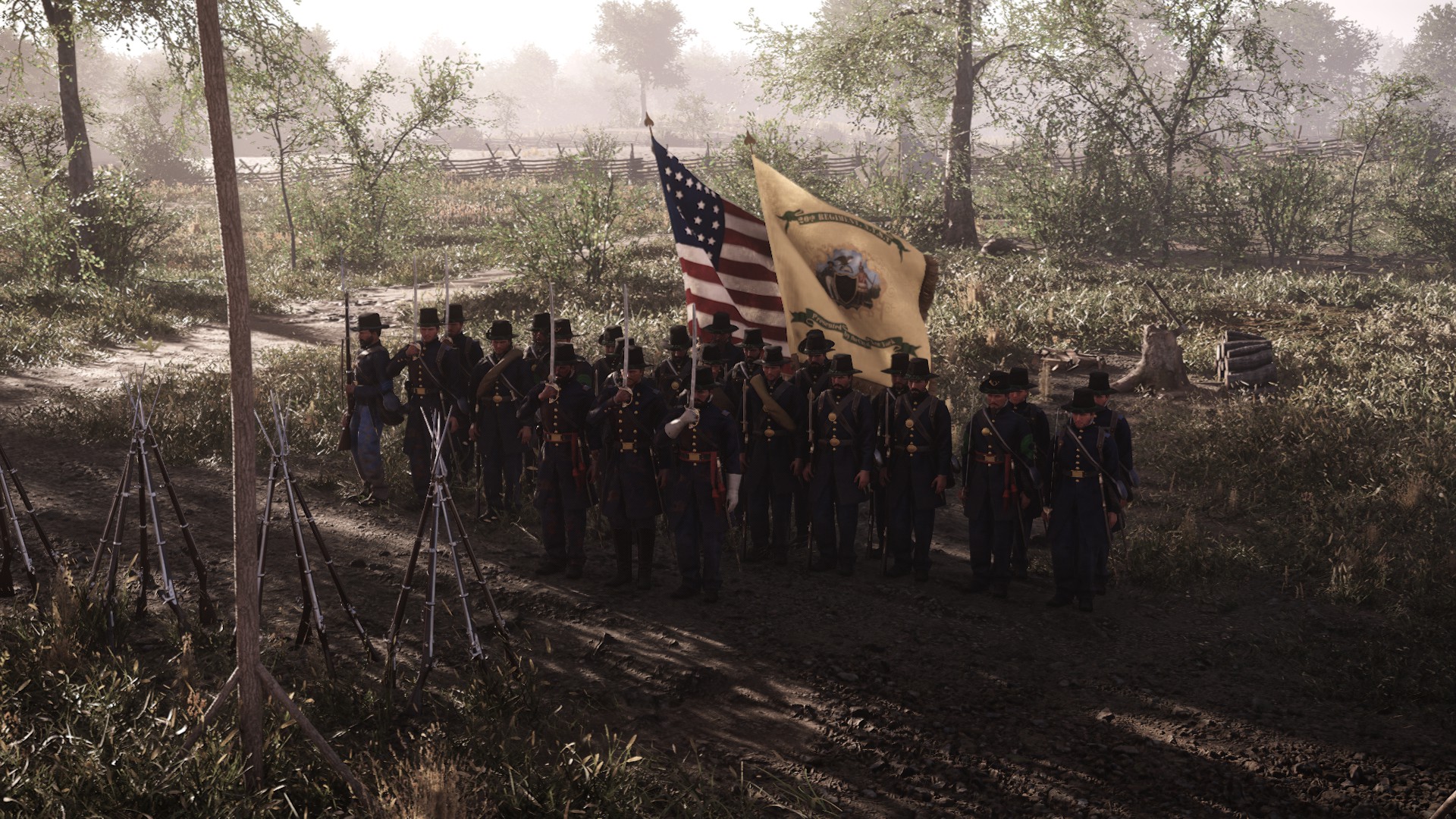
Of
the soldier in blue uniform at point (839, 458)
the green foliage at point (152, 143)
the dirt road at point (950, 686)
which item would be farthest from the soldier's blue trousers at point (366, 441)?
the green foliage at point (152, 143)

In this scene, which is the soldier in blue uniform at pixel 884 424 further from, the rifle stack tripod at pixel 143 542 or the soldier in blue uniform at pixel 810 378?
the rifle stack tripod at pixel 143 542

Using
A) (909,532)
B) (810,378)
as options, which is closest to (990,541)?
(909,532)

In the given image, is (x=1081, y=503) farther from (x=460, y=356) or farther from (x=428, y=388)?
(x=428, y=388)

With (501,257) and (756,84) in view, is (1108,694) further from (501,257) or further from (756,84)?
(756,84)

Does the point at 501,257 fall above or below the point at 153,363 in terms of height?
above

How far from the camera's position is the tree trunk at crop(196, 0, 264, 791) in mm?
5023

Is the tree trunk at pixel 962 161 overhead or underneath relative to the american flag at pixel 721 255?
overhead

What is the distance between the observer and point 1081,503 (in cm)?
848

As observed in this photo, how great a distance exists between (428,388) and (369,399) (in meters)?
0.64

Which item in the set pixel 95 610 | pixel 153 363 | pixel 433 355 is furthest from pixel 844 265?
pixel 153 363

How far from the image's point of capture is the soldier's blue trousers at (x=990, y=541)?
8.76m

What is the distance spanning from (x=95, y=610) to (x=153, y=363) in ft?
36.3

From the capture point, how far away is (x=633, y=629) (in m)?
8.00

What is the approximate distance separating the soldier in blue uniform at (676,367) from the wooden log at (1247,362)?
8.76 metres
